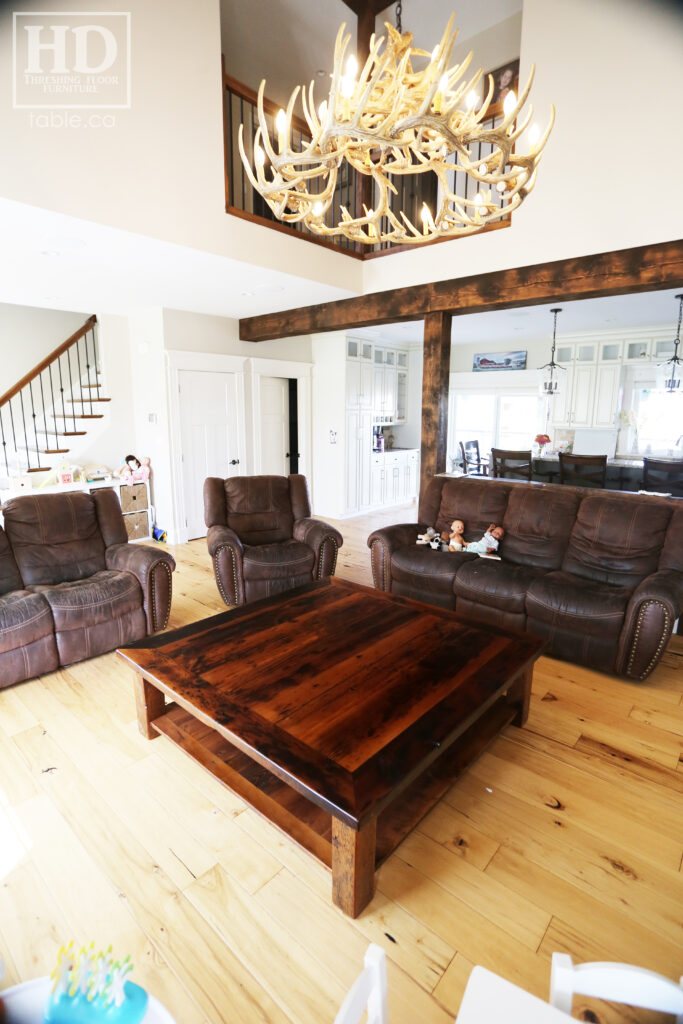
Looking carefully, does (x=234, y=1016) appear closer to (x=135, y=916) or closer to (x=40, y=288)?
(x=135, y=916)

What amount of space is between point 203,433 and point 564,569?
13.7 feet

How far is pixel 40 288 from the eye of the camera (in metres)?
4.51

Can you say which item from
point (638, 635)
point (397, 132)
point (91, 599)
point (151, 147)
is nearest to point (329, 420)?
point (151, 147)

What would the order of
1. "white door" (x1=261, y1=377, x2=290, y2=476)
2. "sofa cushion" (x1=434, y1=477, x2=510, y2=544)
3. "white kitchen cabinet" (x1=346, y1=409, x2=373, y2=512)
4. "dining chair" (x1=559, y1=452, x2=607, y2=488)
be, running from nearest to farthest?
"sofa cushion" (x1=434, y1=477, x2=510, y2=544), "dining chair" (x1=559, y1=452, x2=607, y2=488), "white door" (x1=261, y1=377, x2=290, y2=476), "white kitchen cabinet" (x1=346, y1=409, x2=373, y2=512)

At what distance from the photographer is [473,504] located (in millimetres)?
3963

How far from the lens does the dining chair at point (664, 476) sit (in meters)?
4.86

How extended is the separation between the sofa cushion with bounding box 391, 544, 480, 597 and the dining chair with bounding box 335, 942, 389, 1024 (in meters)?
2.67

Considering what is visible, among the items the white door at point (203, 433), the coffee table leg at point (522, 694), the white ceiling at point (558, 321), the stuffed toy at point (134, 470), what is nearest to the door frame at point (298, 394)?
the white door at point (203, 433)

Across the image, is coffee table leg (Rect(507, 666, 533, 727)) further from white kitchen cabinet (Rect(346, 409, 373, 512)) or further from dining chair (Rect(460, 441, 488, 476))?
dining chair (Rect(460, 441, 488, 476))

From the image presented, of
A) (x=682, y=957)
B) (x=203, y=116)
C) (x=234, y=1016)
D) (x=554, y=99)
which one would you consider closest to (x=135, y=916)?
(x=234, y=1016)

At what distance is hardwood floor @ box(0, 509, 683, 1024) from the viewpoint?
4.51 feet

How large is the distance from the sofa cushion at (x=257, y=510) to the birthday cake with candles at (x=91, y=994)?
3411mm

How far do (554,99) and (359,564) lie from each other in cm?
386

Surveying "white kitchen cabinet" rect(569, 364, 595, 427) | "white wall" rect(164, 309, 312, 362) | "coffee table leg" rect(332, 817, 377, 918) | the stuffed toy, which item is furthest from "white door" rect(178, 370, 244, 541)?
"white kitchen cabinet" rect(569, 364, 595, 427)
